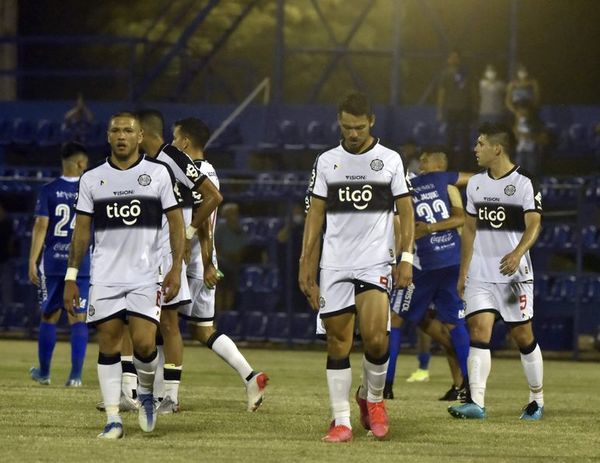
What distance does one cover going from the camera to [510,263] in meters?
11.2

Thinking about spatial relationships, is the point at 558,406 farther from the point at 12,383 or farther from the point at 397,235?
the point at 12,383

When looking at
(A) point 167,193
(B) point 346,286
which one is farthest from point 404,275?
(A) point 167,193

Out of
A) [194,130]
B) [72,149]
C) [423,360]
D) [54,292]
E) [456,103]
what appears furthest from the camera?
[456,103]

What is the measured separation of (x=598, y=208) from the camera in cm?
2152

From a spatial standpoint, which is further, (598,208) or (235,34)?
(235,34)

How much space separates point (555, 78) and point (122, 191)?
21.7 meters

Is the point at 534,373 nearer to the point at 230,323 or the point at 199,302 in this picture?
the point at 199,302

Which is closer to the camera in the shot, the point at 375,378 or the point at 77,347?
the point at 375,378

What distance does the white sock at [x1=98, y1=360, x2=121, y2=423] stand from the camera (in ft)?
31.5

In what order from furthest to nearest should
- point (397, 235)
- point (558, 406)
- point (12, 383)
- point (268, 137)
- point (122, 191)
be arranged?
point (268, 137) → point (12, 383) → point (558, 406) → point (397, 235) → point (122, 191)

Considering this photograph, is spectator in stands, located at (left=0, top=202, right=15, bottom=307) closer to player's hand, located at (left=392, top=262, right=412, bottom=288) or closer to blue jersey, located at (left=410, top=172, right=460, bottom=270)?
blue jersey, located at (left=410, top=172, right=460, bottom=270)

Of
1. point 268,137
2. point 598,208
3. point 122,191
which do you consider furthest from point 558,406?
point 268,137

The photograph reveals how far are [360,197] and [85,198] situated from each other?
1756 mm

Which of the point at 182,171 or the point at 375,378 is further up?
the point at 182,171
